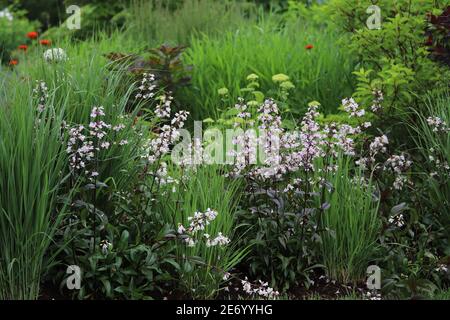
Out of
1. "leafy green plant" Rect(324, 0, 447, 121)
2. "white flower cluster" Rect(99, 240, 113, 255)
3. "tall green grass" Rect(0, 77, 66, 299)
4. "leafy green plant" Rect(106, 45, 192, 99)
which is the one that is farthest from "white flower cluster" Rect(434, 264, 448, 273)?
"leafy green plant" Rect(106, 45, 192, 99)

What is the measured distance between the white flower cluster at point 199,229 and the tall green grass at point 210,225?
10cm

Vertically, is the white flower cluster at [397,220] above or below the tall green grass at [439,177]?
below

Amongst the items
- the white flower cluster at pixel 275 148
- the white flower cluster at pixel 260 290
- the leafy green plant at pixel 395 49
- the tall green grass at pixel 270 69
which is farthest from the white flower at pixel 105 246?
the tall green grass at pixel 270 69

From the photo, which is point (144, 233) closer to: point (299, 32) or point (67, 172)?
point (67, 172)

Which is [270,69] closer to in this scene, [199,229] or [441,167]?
[441,167]

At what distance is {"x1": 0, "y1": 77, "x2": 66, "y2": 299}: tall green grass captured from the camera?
4078mm

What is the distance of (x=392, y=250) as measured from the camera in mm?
4938

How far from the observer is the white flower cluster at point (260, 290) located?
443 centimetres

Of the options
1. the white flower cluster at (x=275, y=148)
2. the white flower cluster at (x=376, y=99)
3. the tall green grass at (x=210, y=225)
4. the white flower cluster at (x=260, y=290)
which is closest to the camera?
the white flower cluster at (x=260, y=290)

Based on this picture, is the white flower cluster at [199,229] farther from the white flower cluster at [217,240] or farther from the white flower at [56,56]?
the white flower at [56,56]

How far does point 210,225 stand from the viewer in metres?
4.66

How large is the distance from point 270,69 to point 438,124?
2575 mm

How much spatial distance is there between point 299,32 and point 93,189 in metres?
4.80
